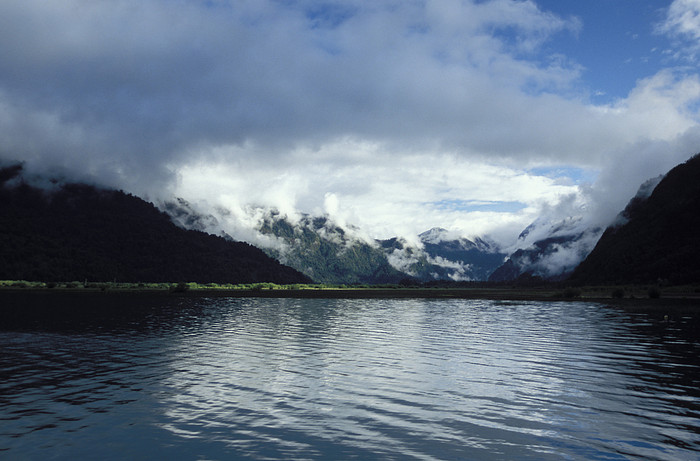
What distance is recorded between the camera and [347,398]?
26.8m

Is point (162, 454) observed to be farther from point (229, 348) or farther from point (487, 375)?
point (229, 348)

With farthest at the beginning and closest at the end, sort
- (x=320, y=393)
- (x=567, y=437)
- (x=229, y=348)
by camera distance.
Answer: (x=229, y=348), (x=320, y=393), (x=567, y=437)

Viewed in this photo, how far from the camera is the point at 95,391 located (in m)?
28.2

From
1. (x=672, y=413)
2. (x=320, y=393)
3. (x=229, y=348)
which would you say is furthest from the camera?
(x=229, y=348)

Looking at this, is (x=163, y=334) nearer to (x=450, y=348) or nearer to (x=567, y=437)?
(x=450, y=348)

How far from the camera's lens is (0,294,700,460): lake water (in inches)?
747

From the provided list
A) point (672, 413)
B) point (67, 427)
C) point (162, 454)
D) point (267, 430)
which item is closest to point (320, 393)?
point (267, 430)

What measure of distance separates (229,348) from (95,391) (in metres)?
18.7

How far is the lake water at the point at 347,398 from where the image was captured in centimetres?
1897

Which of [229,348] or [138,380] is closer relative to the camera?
[138,380]

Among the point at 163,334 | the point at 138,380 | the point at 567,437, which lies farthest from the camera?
the point at 163,334

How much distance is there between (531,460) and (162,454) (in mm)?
14591

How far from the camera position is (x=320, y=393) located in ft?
92.0

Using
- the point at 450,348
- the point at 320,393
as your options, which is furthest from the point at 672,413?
the point at 450,348
